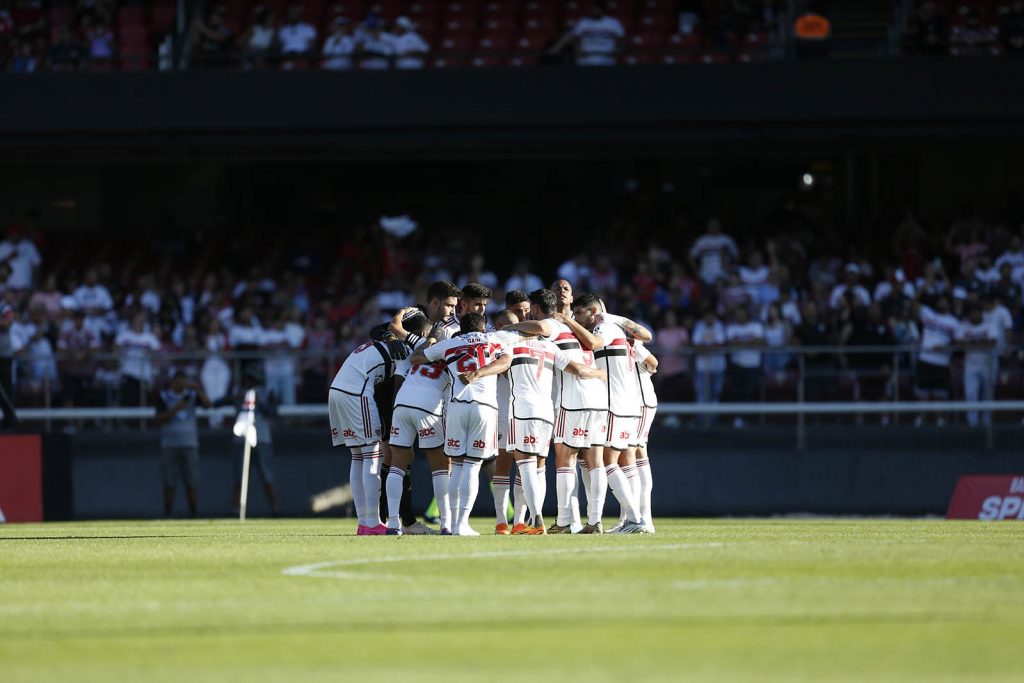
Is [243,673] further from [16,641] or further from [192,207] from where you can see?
[192,207]

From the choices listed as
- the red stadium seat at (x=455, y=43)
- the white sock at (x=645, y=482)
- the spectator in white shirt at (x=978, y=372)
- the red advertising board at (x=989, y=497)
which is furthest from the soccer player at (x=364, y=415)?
the red stadium seat at (x=455, y=43)

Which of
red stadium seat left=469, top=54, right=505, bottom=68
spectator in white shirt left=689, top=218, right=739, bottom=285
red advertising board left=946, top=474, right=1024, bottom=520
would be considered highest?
red stadium seat left=469, top=54, right=505, bottom=68

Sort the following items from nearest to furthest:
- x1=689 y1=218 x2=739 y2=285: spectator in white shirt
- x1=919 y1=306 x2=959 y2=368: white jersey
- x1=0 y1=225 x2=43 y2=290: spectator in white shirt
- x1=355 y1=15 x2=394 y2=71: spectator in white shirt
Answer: x1=919 y1=306 x2=959 y2=368: white jersey < x1=689 y1=218 x2=739 y2=285: spectator in white shirt < x1=0 y1=225 x2=43 y2=290: spectator in white shirt < x1=355 y1=15 x2=394 y2=71: spectator in white shirt

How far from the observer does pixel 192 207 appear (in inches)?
1284

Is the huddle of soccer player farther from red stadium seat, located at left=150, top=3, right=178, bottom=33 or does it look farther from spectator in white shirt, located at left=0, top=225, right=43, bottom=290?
red stadium seat, located at left=150, top=3, right=178, bottom=33

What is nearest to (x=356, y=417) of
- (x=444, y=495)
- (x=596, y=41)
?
(x=444, y=495)

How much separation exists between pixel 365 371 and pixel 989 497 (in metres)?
10.1

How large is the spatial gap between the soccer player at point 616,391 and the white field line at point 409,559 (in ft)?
6.33

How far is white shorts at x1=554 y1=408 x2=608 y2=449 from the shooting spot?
45.9 ft

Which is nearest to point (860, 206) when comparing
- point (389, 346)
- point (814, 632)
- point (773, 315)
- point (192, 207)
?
point (773, 315)

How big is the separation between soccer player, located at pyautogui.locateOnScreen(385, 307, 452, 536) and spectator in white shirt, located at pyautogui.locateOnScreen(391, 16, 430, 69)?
44.6 feet

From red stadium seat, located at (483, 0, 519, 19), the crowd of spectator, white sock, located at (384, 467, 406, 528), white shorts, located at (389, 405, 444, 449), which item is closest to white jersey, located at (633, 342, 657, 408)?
white shorts, located at (389, 405, 444, 449)

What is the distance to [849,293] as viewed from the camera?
2323 cm

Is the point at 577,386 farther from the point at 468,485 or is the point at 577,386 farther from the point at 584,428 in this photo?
the point at 468,485
